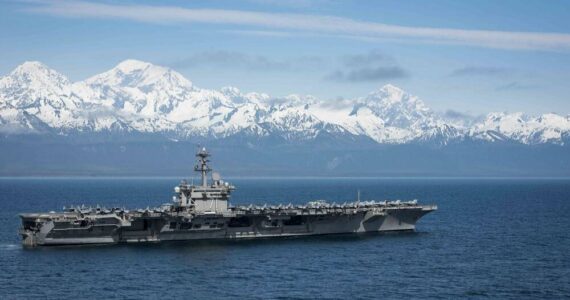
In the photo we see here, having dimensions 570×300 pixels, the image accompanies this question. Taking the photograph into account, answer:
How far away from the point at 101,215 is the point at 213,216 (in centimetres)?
897

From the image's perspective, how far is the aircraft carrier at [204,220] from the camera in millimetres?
71625

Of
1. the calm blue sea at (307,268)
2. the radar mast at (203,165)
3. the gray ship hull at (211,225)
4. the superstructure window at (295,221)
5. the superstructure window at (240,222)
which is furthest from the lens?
the superstructure window at (295,221)

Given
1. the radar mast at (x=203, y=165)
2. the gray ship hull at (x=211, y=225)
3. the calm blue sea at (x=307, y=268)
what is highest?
the radar mast at (x=203, y=165)

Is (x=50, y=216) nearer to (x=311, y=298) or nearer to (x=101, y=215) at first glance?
(x=101, y=215)

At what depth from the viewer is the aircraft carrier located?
71.6m

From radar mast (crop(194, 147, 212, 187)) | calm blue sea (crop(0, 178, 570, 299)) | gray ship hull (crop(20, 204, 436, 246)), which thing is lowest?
calm blue sea (crop(0, 178, 570, 299))

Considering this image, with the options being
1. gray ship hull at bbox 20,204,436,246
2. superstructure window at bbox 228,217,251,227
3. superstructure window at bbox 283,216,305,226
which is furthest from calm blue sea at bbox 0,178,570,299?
superstructure window at bbox 283,216,305,226

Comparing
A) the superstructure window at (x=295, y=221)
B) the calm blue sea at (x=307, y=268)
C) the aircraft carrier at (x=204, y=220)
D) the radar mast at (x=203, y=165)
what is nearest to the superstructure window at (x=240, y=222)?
the aircraft carrier at (x=204, y=220)

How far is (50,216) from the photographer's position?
71250 millimetres

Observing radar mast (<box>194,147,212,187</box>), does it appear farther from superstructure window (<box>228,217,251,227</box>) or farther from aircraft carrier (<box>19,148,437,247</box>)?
superstructure window (<box>228,217,251,227</box>)

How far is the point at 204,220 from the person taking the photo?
7644 centimetres

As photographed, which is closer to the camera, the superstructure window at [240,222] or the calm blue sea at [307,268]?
the calm blue sea at [307,268]

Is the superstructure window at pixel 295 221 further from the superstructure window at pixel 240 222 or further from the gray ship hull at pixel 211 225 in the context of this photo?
the superstructure window at pixel 240 222

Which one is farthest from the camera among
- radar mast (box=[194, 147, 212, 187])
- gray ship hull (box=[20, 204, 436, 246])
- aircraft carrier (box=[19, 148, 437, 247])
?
radar mast (box=[194, 147, 212, 187])
